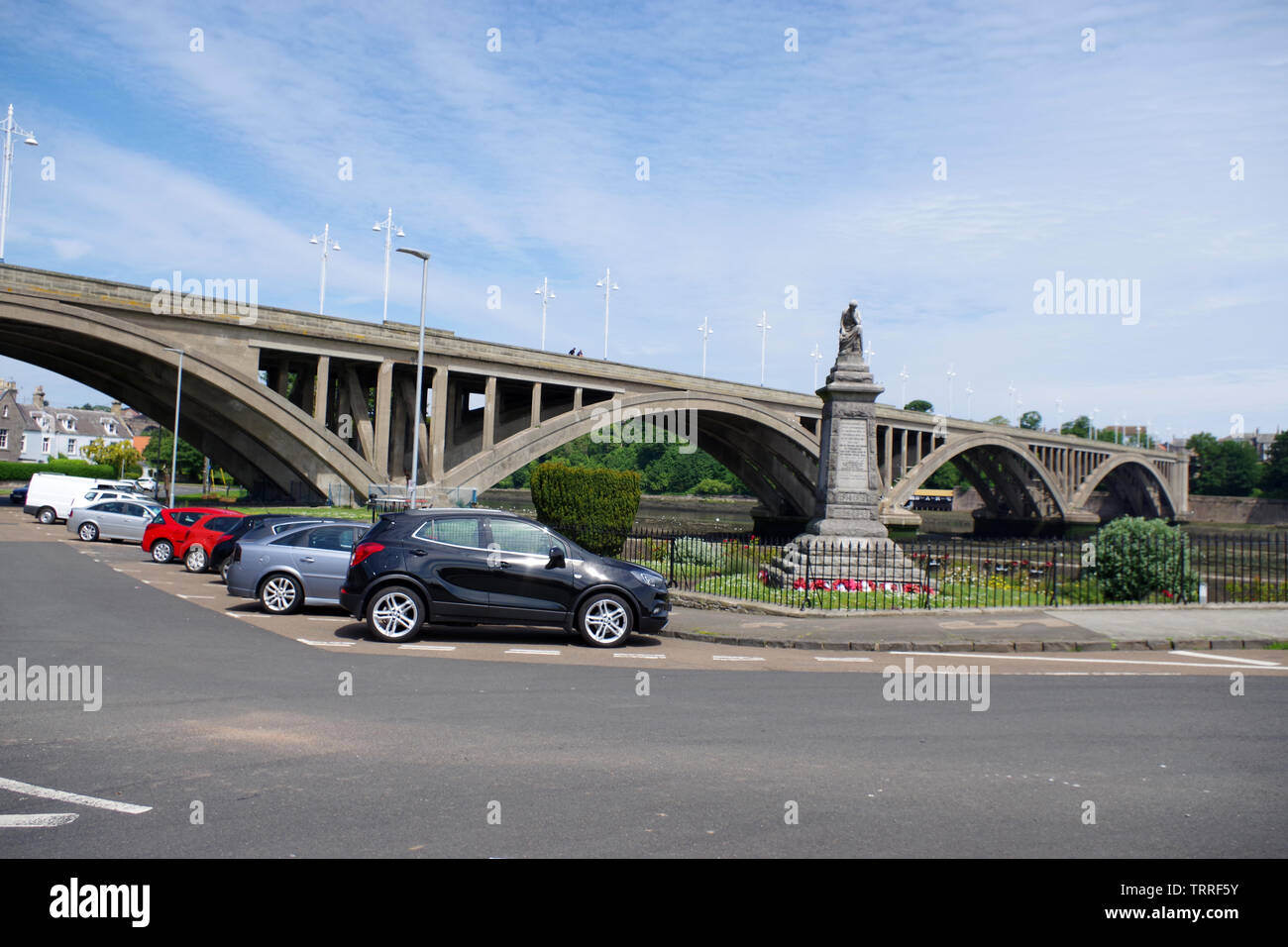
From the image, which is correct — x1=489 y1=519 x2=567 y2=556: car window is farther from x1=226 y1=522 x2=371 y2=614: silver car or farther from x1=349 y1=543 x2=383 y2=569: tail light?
x1=226 y1=522 x2=371 y2=614: silver car

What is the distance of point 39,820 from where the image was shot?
4648 mm

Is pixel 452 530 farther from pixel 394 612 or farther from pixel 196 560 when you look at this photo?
pixel 196 560

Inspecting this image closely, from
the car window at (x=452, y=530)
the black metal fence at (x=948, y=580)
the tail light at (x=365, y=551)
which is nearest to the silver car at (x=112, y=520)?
the black metal fence at (x=948, y=580)

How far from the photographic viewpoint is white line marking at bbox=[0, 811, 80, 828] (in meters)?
4.58

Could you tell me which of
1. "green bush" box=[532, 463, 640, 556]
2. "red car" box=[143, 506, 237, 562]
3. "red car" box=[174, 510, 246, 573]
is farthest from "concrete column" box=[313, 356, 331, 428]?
A: "green bush" box=[532, 463, 640, 556]

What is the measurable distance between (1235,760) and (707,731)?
365cm

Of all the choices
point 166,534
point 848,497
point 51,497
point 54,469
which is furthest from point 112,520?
point 54,469

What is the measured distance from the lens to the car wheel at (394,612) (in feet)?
37.7

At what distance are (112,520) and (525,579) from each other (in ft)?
79.9

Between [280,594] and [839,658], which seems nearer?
[839,658]

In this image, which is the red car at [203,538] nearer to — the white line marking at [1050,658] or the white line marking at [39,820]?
the white line marking at [1050,658]

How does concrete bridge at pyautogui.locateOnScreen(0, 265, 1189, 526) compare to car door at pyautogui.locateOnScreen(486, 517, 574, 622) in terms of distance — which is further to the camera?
concrete bridge at pyautogui.locateOnScreen(0, 265, 1189, 526)

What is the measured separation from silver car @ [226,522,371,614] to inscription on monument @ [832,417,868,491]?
10458 mm
